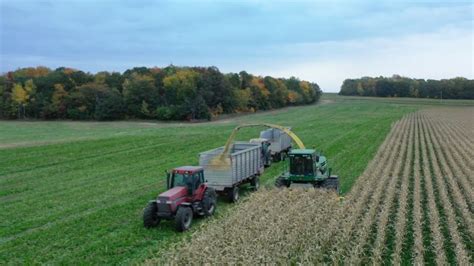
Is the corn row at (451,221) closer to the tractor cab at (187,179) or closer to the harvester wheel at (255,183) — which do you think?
the harvester wheel at (255,183)

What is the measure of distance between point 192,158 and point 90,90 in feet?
184

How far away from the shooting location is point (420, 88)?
502 ft

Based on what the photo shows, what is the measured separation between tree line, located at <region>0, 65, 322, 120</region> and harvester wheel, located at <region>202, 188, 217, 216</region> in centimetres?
6071

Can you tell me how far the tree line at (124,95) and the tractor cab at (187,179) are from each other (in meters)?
60.9

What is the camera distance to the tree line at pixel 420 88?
143 m

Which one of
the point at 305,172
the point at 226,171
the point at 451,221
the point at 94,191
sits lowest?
the point at 94,191

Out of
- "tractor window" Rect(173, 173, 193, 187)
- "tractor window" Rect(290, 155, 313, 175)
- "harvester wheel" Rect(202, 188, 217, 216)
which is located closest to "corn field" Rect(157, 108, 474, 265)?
"harvester wheel" Rect(202, 188, 217, 216)

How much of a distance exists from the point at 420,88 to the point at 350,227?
15092 centimetres

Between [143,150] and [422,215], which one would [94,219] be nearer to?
[422,215]

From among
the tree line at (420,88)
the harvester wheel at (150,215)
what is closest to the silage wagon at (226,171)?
the harvester wheel at (150,215)

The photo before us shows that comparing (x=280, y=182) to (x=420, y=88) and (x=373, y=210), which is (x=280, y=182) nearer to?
(x=373, y=210)

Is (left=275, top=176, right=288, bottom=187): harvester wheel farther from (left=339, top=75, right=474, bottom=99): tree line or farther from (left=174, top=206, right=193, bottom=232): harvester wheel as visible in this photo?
(left=339, top=75, right=474, bottom=99): tree line

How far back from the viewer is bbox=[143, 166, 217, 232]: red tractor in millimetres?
15293

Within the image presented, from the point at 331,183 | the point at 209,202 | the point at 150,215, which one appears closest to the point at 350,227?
the point at 209,202
